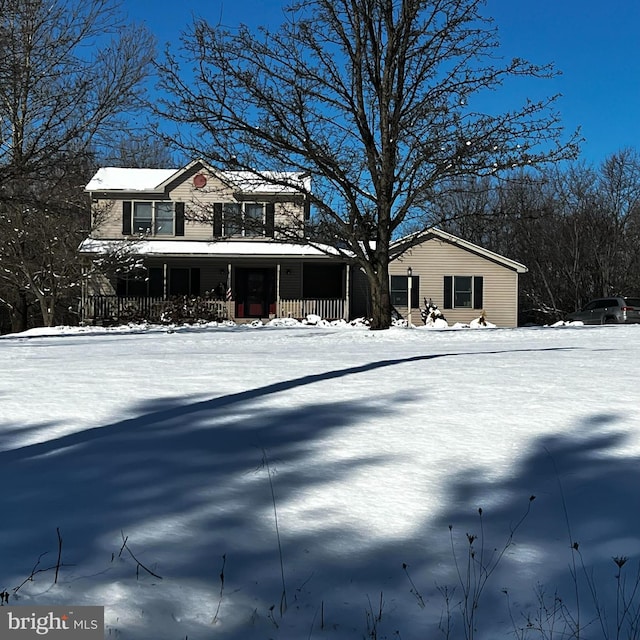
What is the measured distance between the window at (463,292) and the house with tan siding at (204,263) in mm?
186

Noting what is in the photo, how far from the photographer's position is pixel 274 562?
3.58 m

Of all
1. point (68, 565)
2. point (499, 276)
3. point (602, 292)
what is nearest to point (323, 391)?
point (68, 565)

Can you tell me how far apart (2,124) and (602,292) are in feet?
118

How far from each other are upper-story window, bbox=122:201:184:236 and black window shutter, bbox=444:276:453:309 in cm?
1222

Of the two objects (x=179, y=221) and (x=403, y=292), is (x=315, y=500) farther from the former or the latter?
(x=403, y=292)

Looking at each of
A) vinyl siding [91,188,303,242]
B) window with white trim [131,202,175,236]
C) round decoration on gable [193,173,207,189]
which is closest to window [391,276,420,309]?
vinyl siding [91,188,303,242]

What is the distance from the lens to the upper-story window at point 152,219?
2983 cm

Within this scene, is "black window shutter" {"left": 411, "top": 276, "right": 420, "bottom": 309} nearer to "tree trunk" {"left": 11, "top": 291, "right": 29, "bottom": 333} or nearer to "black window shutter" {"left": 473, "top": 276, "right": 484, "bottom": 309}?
"black window shutter" {"left": 473, "top": 276, "right": 484, "bottom": 309}

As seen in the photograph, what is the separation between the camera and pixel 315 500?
428 cm

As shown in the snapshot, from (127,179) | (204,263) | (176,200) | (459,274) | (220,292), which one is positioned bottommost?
(220,292)

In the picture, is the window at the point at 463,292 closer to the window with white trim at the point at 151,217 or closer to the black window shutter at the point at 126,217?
the window with white trim at the point at 151,217

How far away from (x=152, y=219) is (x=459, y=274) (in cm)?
1406

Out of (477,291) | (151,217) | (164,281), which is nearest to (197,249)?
(164,281)

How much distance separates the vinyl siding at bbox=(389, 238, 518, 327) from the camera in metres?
33.4
